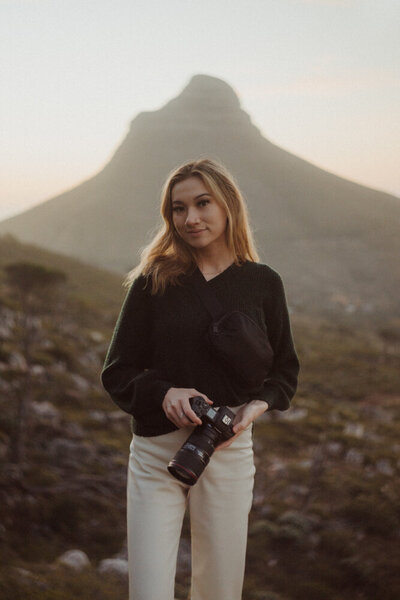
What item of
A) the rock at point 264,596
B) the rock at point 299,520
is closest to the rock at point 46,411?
the rock at point 299,520

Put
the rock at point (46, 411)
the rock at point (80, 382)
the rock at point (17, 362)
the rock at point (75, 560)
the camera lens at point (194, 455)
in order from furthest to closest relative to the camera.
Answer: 1. the rock at point (80, 382)
2. the rock at point (17, 362)
3. the rock at point (46, 411)
4. the rock at point (75, 560)
5. the camera lens at point (194, 455)

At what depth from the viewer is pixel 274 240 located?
323 ft

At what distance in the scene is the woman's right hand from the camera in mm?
1915

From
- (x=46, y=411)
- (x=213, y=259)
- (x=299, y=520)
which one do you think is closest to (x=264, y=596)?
(x=299, y=520)

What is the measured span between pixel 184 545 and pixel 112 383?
153 inches

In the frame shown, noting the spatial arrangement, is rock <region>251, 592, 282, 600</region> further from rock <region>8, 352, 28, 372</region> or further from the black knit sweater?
A: rock <region>8, 352, 28, 372</region>

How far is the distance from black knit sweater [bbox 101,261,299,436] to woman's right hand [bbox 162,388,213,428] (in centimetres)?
5

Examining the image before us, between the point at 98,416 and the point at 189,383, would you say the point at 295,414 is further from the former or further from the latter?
the point at 189,383

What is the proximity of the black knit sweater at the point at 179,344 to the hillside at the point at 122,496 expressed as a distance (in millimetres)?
2010

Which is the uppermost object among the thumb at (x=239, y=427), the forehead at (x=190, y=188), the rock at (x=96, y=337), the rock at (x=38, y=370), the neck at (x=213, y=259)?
the forehead at (x=190, y=188)

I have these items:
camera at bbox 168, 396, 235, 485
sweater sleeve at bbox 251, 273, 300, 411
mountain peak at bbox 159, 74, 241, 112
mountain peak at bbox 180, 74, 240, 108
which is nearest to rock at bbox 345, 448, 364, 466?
sweater sleeve at bbox 251, 273, 300, 411

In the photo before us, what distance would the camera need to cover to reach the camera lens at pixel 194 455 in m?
1.90

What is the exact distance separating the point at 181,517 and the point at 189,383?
52cm

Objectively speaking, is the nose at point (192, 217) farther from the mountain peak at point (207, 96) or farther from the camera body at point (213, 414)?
the mountain peak at point (207, 96)
